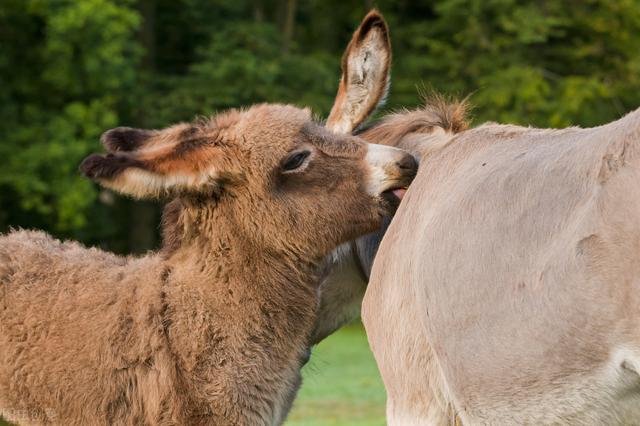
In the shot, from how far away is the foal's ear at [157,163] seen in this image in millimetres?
4359

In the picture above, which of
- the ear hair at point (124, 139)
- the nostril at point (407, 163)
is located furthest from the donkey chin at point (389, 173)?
the ear hair at point (124, 139)

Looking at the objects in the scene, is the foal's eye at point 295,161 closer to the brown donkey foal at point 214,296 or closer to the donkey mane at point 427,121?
the brown donkey foal at point 214,296

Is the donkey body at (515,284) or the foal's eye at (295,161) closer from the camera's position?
the donkey body at (515,284)

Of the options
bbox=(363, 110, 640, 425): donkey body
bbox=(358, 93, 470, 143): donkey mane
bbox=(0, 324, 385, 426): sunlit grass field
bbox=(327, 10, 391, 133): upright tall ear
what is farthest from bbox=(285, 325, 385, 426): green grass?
bbox=(363, 110, 640, 425): donkey body

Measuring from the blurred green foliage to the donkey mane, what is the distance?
2380 centimetres

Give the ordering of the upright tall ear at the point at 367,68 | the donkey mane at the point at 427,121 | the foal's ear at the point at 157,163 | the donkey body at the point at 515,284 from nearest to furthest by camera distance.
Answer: the donkey body at the point at 515,284 → the foal's ear at the point at 157,163 → the donkey mane at the point at 427,121 → the upright tall ear at the point at 367,68

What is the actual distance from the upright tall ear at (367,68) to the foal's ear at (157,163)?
3.32 ft

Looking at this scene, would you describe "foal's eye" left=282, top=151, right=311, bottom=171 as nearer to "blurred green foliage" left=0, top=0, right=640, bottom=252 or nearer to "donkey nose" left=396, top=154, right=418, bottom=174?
"donkey nose" left=396, top=154, right=418, bottom=174

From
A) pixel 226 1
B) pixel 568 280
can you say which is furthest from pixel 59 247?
pixel 226 1

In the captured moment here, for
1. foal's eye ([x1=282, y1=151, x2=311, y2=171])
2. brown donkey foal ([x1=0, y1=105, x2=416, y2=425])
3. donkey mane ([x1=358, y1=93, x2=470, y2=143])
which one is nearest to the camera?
brown donkey foal ([x1=0, y1=105, x2=416, y2=425])

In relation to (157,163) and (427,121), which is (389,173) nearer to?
(427,121)

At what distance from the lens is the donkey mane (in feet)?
17.1

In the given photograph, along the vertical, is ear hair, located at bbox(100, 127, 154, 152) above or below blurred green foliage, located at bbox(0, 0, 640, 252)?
above

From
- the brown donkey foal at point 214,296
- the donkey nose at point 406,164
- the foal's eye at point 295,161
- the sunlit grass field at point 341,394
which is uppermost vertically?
the donkey nose at point 406,164
